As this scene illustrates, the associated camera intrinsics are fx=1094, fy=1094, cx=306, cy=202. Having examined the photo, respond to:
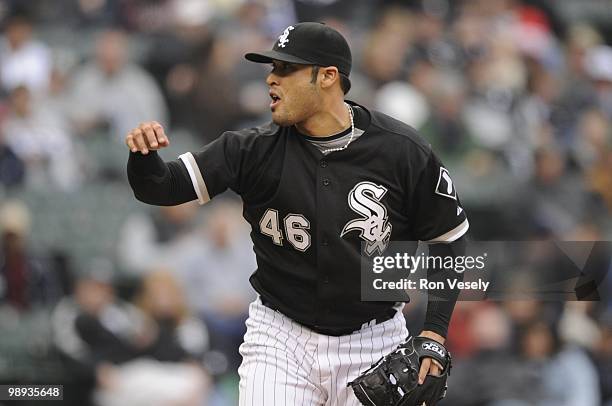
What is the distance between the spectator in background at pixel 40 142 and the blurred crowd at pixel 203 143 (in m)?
0.01

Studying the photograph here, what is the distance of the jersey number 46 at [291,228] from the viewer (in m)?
4.37

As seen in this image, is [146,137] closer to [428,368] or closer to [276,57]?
[276,57]

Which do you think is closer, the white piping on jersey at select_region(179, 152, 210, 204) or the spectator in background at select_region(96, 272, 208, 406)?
the white piping on jersey at select_region(179, 152, 210, 204)

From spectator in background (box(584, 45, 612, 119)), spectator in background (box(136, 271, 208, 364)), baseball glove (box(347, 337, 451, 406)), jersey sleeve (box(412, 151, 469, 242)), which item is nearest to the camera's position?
baseball glove (box(347, 337, 451, 406))

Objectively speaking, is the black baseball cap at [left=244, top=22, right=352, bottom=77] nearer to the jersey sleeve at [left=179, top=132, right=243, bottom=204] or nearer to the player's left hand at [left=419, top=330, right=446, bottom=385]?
the jersey sleeve at [left=179, top=132, right=243, bottom=204]

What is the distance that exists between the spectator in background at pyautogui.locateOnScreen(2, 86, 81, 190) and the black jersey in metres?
4.61

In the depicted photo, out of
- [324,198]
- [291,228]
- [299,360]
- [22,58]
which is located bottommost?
[22,58]

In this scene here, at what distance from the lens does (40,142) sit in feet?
28.9

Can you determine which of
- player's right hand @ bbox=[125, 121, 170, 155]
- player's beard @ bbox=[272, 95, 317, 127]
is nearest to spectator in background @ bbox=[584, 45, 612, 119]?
player's beard @ bbox=[272, 95, 317, 127]

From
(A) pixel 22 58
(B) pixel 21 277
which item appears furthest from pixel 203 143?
(B) pixel 21 277

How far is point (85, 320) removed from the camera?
7.88 metres

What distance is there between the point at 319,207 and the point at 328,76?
0.55 m

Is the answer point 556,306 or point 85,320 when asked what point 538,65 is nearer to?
point 556,306

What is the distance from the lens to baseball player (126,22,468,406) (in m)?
4.34
